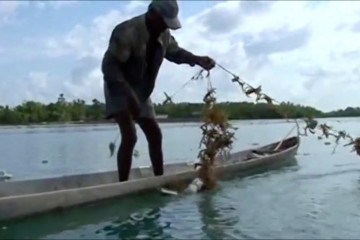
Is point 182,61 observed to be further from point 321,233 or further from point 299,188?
point 321,233

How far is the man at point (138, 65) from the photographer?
24.0 feet

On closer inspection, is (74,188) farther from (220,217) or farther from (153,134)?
(220,217)

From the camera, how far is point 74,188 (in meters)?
8.25

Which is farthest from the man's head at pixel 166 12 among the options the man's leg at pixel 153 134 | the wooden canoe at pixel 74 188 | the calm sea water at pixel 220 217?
the calm sea water at pixel 220 217

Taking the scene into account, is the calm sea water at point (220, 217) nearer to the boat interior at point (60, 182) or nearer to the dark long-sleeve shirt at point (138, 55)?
the boat interior at point (60, 182)

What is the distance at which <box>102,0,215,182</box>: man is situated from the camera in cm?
733

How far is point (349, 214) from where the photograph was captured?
6879 mm

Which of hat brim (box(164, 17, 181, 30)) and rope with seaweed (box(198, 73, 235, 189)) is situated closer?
hat brim (box(164, 17, 181, 30))

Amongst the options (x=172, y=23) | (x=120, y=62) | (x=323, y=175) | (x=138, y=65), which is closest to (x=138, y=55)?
(x=138, y=65)

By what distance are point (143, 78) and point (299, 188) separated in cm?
302

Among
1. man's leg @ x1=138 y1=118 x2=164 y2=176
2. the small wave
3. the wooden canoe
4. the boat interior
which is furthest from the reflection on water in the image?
the small wave

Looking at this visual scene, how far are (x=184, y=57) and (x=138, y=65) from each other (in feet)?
2.78

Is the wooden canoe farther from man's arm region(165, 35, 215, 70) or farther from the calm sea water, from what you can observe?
man's arm region(165, 35, 215, 70)

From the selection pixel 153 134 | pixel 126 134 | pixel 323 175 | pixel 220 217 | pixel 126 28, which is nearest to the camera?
pixel 220 217
